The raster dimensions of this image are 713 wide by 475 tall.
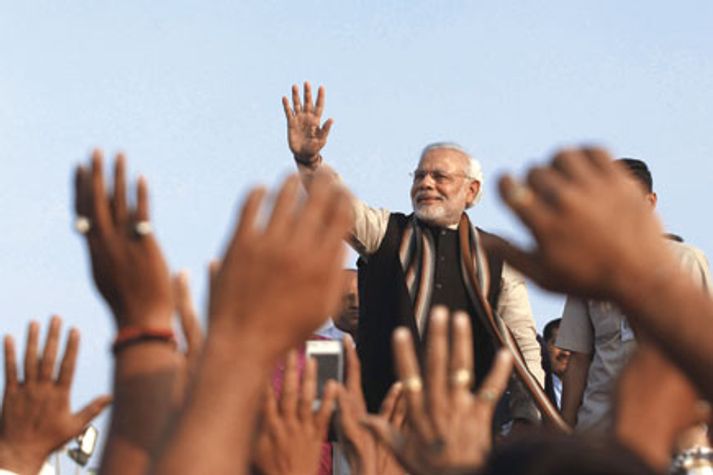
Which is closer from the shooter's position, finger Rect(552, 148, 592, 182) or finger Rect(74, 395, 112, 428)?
finger Rect(552, 148, 592, 182)

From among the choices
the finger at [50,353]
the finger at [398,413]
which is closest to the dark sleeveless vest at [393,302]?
the finger at [398,413]

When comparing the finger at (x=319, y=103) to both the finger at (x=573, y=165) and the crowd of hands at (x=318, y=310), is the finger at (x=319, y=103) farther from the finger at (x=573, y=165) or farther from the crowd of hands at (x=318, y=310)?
the finger at (x=573, y=165)

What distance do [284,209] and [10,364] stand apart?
1.61 metres

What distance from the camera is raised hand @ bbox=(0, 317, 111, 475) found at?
3258 millimetres

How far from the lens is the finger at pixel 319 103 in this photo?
7191 millimetres

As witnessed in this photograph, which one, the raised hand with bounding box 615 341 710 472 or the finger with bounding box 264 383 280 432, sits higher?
the raised hand with bounding box 615 341 710 472

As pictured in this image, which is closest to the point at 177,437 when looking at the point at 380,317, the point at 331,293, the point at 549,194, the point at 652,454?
the point at 331,293

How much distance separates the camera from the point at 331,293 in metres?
1.89

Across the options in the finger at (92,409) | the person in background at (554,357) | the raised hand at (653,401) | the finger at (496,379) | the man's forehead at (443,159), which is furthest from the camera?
the person in background at (554,357)

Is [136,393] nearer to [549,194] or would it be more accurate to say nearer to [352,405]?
[549,194]

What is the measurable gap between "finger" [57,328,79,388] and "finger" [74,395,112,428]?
133mm

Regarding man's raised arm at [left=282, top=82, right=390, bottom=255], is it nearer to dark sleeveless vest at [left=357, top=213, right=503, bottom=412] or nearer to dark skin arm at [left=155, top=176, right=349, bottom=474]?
dark sleeveless vest at [left=357, top=213, right=503, bottom=412]

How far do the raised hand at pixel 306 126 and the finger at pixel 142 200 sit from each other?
15.0 ft

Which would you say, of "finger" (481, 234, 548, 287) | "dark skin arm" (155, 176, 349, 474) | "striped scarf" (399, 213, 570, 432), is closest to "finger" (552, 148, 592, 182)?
"finger" (481, 234, 548, 287)
